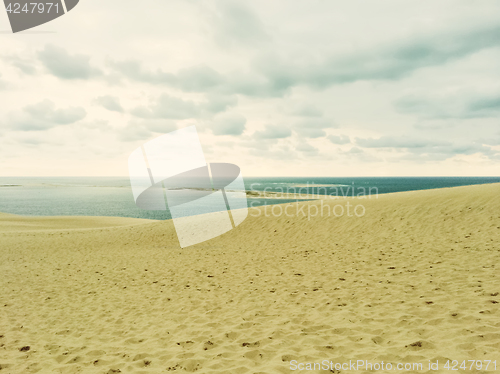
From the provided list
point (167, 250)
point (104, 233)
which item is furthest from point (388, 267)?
point (104, 233)

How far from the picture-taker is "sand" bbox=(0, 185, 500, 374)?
4473 millimetres

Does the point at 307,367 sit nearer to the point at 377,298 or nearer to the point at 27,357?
the point at 377,298

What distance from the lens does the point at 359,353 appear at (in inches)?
166

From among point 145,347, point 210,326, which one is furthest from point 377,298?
point 145,347

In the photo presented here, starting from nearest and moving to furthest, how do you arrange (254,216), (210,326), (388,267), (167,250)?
(210,326)
(388,267)
(167,250)
(254,216)

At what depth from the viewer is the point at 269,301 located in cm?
702

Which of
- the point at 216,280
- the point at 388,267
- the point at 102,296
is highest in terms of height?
the point at 102,296

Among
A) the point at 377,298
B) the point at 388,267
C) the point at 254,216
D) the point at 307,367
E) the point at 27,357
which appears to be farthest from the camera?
the point at 254,216

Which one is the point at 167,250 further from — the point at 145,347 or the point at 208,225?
the point at 145,347

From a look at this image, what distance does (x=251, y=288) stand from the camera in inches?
325

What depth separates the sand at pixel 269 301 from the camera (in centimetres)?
447

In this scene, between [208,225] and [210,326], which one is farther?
[208,225]

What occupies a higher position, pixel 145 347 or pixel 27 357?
pixel 27 357

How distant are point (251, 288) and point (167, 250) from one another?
30.8ft
